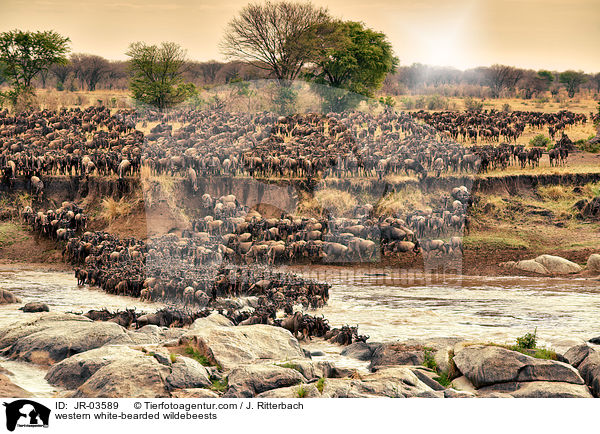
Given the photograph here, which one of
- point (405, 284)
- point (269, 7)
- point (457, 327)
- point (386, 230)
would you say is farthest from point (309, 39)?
point (457, 327)

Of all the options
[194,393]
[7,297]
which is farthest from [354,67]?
[194,393]

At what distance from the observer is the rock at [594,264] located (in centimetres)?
2857

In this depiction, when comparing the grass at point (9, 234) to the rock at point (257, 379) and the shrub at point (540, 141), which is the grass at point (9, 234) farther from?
the shrub at point (540, 141)

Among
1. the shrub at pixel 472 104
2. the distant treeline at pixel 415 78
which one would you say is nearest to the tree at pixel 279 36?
the distant treeline at pixel 415 78

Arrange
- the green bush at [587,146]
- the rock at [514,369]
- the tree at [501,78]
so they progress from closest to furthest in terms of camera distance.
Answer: the rock at [514,369], the green bush at [587,146], the tree at [501,78]

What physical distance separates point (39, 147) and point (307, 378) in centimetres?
2639

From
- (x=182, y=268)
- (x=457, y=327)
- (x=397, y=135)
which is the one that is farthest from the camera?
(x=397, y=135)

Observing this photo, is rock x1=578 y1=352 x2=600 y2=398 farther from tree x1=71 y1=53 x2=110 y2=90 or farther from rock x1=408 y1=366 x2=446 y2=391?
tree x1=71 y1=53 x2=110 y2=90

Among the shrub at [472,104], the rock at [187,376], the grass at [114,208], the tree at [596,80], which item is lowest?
the rock at [187,376]

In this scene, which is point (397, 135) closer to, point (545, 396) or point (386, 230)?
point (386, 230)

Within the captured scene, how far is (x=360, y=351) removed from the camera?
17891 millimetres

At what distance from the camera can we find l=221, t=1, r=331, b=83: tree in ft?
105

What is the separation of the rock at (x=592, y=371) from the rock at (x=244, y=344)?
234 inches

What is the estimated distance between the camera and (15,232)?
31.2 metres
